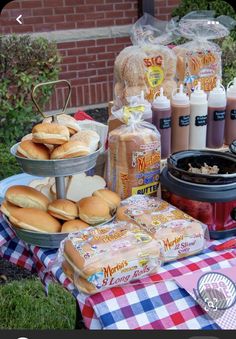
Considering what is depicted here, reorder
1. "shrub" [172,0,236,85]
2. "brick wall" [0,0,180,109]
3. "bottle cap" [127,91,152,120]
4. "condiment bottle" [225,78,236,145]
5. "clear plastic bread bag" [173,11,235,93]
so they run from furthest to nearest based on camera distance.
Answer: "brick wall" [0,0,180,109] < "shrub" [172,0,236,85] < "clear plastic bread bag" [173,11,235,93] < "condiment bottle" [225,78,236,145] < "bottle cap" [127,91,152,120]

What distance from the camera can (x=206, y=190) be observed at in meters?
1.43

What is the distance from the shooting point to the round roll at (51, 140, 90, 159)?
4.75 ft

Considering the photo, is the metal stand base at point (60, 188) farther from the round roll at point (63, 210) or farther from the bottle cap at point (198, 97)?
the bottle cap at point (198, 97)

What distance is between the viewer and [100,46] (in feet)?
18.5

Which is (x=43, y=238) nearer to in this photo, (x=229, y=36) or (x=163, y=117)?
(x=163, y=117)

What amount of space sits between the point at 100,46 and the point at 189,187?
14.6 ft

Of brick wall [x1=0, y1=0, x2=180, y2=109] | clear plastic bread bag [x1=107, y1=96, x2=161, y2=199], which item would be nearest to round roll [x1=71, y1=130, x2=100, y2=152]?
clear plastic bread bag [x1=107, y1=96, x2=161, y2=199]

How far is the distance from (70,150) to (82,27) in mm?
4310

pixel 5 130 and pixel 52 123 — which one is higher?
pixel 52 123

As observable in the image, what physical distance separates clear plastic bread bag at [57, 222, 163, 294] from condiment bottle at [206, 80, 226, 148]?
2.31ft

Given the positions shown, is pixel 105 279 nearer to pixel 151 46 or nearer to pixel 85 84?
pixel 151 46

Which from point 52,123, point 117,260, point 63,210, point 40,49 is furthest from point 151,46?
point 40,49

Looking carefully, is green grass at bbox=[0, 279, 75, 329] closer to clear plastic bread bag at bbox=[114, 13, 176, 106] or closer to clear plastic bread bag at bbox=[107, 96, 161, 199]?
clear plastic bread bag at bbox=[107, 96, 161, 199]

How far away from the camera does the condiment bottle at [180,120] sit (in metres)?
1.83
